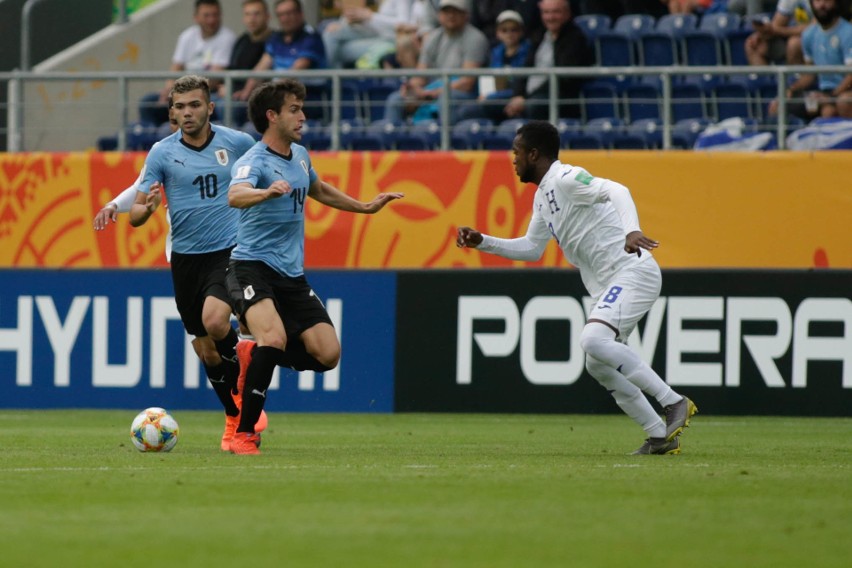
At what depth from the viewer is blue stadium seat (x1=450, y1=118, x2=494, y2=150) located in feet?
54.1

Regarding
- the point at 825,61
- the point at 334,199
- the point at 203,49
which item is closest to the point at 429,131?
the point at 203,49

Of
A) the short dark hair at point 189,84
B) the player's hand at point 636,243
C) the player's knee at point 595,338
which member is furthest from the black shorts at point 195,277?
the player's hand at point 636,243

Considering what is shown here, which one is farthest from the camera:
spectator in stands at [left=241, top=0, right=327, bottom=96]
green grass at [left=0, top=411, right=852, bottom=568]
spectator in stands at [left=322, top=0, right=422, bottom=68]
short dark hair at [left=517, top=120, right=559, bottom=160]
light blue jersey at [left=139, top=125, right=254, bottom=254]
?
spectator in stands at [left=322, top=0, right=422, bottom=68]

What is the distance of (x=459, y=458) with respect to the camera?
9.84 metres

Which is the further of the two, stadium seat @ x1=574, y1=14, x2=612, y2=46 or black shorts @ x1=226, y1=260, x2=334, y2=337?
stadium seat @ x1=574, y1=14, x2=612, y2=46

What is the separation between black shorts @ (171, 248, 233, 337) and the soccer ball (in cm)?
107

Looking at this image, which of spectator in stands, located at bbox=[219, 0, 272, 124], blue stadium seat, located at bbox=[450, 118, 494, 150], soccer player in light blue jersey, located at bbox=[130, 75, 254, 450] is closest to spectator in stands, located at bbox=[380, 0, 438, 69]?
spectator in stands, located at bbox=[219, 0, 272, 124]

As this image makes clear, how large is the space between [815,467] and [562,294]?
620 centimetres

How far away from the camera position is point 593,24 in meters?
17.7

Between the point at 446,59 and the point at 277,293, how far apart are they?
298 inches

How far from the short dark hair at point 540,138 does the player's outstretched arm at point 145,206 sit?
2425 millimetres

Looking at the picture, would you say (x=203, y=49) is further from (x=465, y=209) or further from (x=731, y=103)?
(x=731, y=103)

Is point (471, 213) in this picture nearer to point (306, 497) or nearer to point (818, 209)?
point (818, 209)

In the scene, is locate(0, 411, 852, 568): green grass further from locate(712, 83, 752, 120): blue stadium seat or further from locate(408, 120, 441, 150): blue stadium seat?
locate(408, 120, 441, 150): blue stadium seat
